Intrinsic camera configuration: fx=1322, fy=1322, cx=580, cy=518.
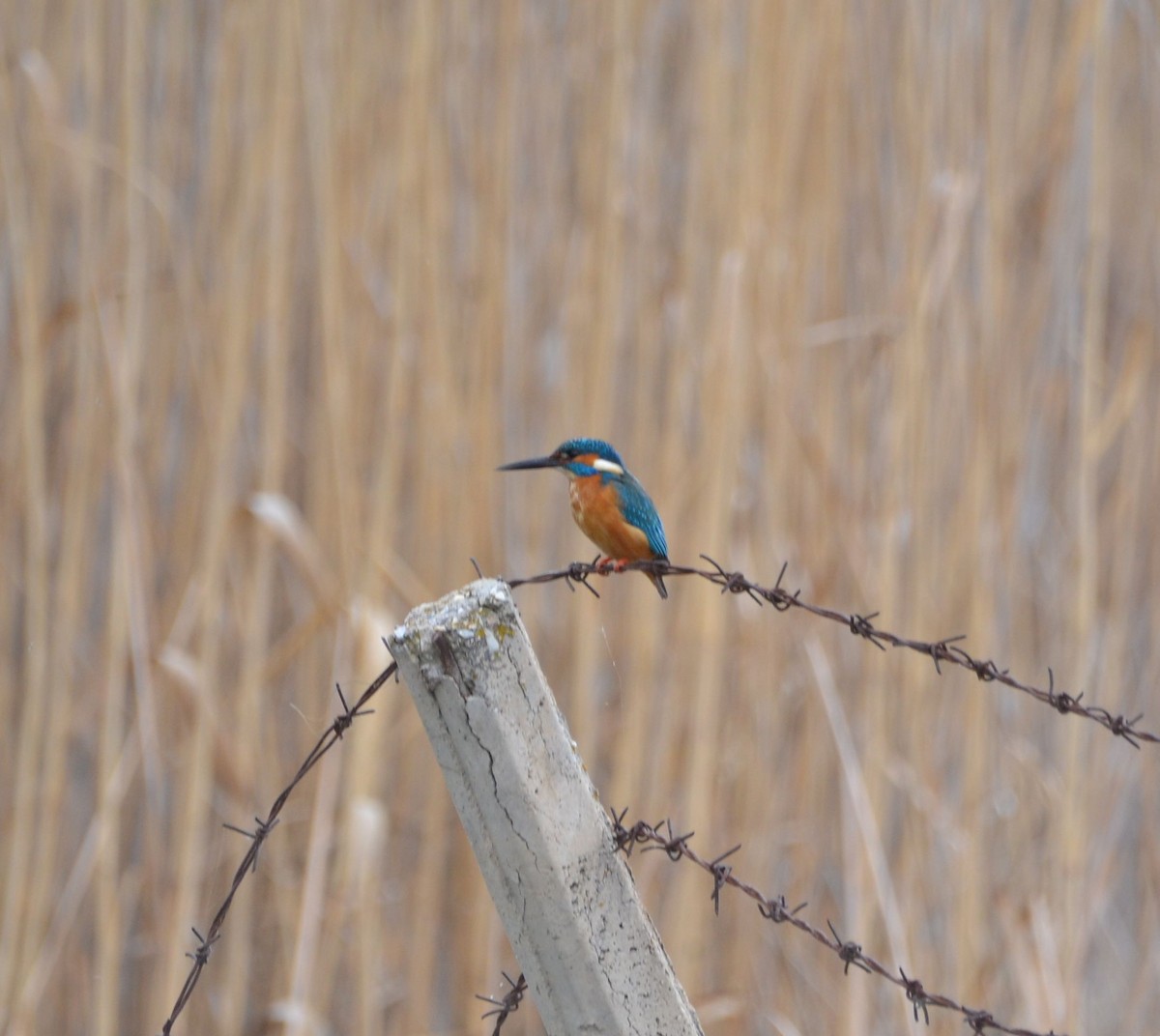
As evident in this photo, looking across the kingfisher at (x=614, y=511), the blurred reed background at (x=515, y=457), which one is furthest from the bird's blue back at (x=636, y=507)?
the blurred reed background at (x=515, y=457)

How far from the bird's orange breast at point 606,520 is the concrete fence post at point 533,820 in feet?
1.65

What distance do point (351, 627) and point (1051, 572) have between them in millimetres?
1469

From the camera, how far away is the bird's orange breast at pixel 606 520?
1.37m

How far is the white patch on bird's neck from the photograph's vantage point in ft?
4.67

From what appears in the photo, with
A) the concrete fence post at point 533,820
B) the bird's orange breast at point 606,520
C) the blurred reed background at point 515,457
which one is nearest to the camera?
the concrete fence post at point 533,820

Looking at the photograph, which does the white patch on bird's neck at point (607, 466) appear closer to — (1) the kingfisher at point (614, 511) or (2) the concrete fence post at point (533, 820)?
(1) the kingfisher at point (614, 511)

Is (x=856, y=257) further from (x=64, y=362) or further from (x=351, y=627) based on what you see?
(x=64, y=362)

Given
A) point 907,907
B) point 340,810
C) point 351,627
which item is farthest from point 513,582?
point 907,907

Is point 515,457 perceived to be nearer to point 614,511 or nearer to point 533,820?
point 614,511

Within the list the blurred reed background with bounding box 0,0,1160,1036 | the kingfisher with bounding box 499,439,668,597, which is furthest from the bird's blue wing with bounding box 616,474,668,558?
the blurred reed background with bounding box 0,0,1160,1036

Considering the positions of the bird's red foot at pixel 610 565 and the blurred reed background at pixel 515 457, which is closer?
the bird's red foot at pixel 610 565

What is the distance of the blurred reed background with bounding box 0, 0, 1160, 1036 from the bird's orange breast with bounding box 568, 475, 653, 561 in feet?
1.58

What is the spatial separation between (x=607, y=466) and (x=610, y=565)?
0.53ft

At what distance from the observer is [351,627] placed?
178cm
